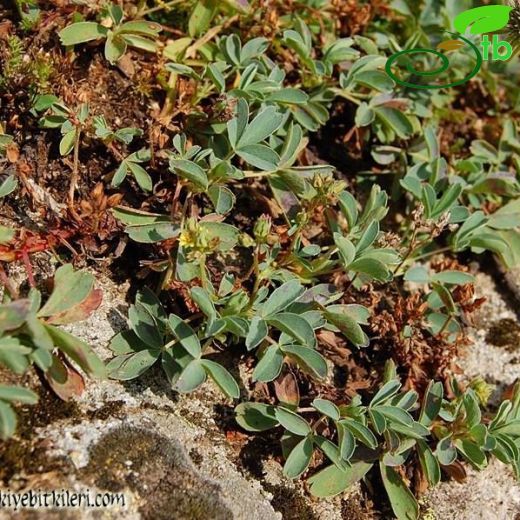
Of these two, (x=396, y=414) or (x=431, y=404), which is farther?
(x=431, y=404)

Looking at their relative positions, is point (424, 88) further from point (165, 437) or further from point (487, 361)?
point (165, 437)

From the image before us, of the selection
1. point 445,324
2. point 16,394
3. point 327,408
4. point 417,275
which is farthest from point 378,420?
point 16,394

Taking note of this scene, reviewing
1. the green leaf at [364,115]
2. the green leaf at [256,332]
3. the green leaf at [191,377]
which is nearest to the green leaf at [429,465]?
the green leaf at [256,332]

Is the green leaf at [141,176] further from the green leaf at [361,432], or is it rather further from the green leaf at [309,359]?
the green leaf at [361,432]

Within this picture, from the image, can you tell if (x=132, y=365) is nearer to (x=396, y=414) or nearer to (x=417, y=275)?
(x=396, y=414)

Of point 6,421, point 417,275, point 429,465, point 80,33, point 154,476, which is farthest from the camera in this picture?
point 417,275

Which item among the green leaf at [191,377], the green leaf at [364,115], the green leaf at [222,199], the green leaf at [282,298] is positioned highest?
the green leaf at [364,115]
